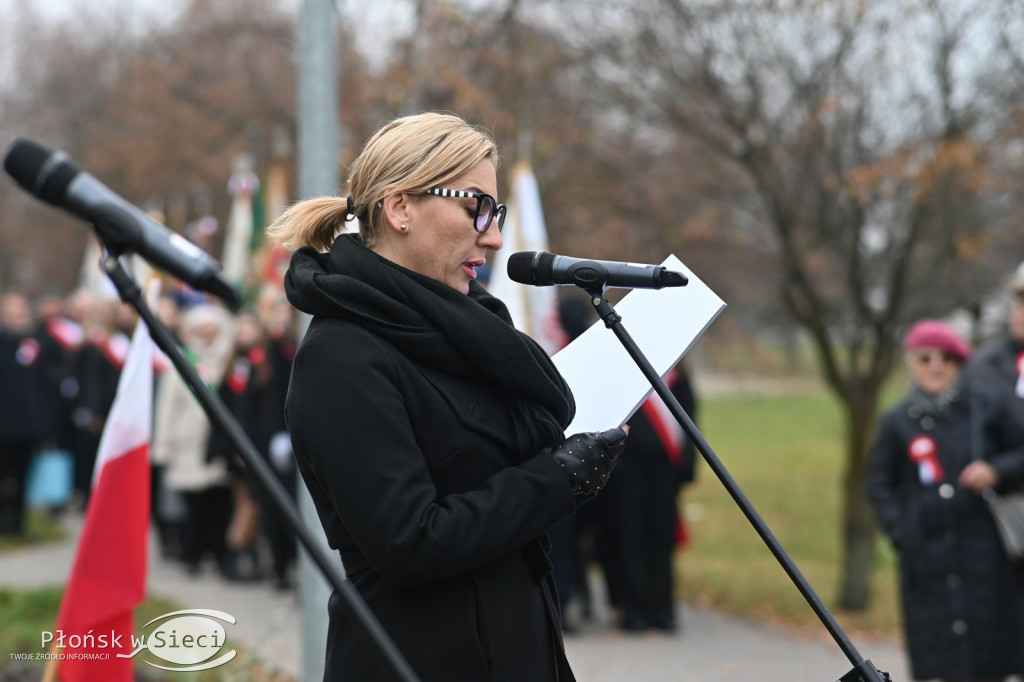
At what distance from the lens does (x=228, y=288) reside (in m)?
2.14

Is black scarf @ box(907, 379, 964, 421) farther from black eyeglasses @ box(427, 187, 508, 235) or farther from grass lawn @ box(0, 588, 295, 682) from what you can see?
black eyeglasses @ box(427, 187, 508, 235)

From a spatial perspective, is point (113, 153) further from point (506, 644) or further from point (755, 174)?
point (506, 644)

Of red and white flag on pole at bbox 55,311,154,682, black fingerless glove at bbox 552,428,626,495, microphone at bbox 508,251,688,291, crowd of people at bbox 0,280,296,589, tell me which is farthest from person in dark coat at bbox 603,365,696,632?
black fingerless glove at bbox 552,428,626,495

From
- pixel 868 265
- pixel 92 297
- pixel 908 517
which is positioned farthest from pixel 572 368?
pixel 92 297

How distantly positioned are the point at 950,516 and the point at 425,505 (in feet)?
13.0

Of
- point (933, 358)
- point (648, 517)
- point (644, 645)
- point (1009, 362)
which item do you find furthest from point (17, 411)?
point (1009, 362)

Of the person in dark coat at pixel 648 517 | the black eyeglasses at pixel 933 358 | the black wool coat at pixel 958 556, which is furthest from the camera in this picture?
the person in dark coat at pixel 648 517

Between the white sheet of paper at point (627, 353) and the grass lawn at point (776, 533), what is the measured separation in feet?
10.8

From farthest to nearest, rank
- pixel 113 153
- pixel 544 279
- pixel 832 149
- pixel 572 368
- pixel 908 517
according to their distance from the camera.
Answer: pixel 113 153 → pixel 832 149 → pixel 908 517 → pixel 572 368 → pixel 544 279

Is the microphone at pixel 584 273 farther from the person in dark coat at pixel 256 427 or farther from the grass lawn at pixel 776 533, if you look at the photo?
the person in dark coat at pixel 256 427

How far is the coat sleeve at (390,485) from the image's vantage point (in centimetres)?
219

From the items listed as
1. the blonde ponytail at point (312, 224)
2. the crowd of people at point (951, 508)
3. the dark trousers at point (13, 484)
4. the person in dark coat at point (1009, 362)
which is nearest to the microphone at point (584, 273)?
the blonde ponytail at point (312, 224)

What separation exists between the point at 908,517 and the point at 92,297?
1017 centimetres

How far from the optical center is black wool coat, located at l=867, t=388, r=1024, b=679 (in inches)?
210
